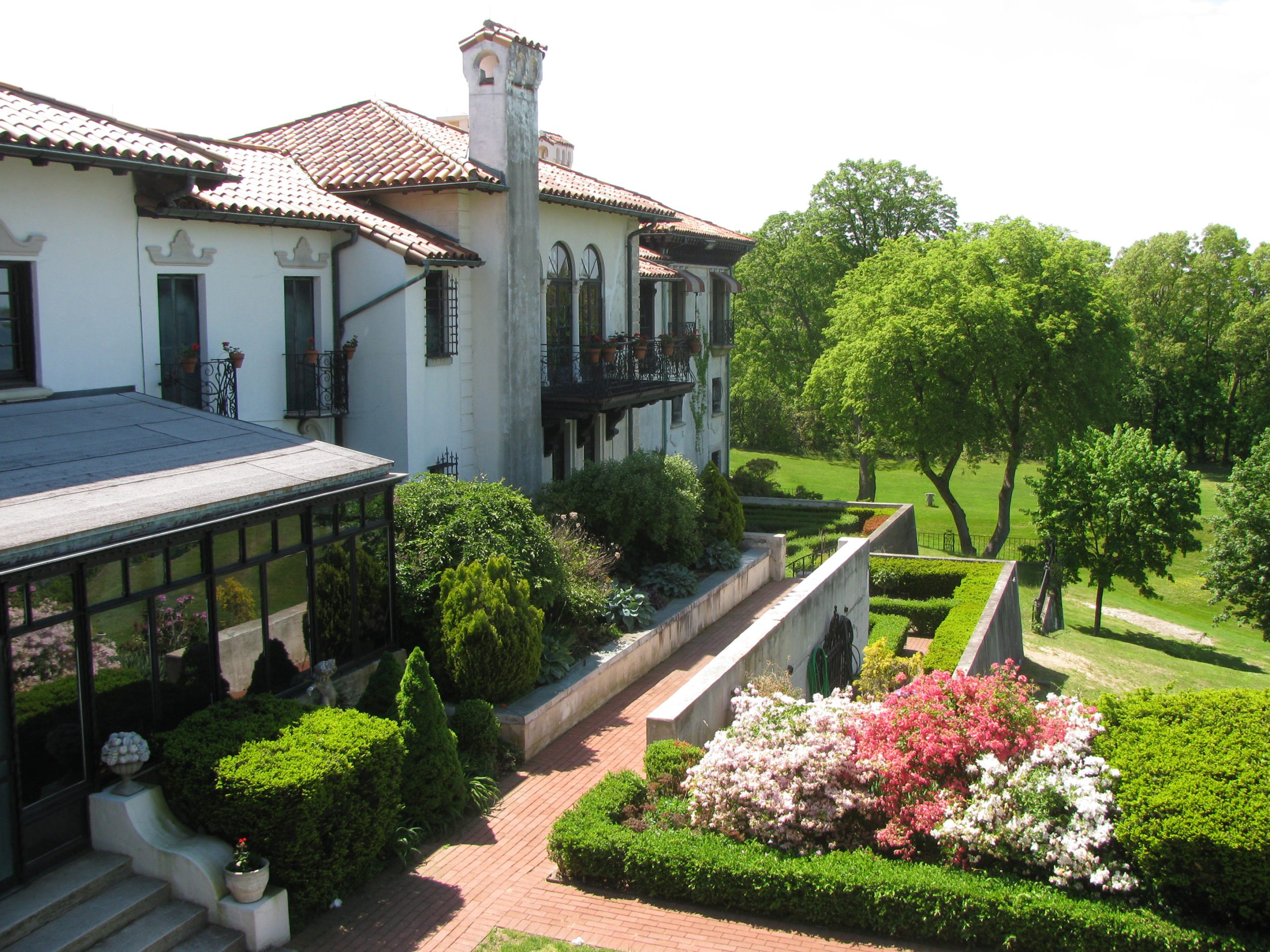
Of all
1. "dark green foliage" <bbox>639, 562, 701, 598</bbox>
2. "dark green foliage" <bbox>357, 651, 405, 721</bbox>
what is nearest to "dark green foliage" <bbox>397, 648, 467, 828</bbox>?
"dark green foliage" <bbox>357, 651, 405, 721</bbox>

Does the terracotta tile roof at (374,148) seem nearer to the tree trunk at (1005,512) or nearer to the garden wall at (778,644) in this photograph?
the garden wall at (778,644)

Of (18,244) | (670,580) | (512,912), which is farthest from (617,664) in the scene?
(18,244)

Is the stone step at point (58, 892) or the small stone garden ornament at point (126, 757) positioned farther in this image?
the small stone garden ornament at point (126, 757)

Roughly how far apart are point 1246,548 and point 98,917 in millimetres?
39123

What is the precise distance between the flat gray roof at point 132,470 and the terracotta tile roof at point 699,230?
18.9 m

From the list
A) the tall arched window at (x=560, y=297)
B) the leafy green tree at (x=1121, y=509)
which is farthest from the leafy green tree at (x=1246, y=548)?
the tall arched window at (x=560, y=297)

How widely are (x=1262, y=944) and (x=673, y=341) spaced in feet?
63.7

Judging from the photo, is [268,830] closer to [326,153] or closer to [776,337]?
[326,153]

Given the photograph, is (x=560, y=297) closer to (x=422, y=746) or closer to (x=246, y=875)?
(x=422, y=746)

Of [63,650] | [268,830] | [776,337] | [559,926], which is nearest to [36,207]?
[63,650]

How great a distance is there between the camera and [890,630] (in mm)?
23297

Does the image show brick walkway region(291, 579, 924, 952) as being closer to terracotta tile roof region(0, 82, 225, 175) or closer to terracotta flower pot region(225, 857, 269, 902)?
terracotta flower pot region(225, 857, 269, 902)

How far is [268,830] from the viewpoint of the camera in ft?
27.6

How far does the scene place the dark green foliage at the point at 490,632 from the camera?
1304 centimetres
